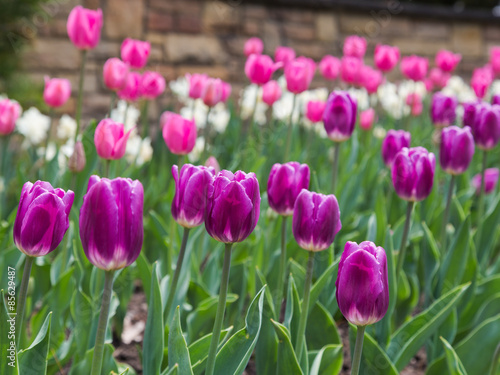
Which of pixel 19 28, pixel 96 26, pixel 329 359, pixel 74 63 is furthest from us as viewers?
pixel 74 63

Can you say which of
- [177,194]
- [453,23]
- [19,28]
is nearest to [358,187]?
[177,194]

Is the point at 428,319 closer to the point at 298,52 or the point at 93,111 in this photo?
the point at 93,111

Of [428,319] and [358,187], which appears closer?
[428,319]

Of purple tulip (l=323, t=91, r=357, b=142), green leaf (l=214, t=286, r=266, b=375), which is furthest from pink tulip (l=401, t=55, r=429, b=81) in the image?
green leaf (l=214, t=286, r=266, b=375)

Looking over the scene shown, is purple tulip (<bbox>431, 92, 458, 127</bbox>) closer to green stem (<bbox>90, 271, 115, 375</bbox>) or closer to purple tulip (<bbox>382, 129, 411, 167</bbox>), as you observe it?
purple tulip (<bbox>382, 129, 411, 167</bbox>)

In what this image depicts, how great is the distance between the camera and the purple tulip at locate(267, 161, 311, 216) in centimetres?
125

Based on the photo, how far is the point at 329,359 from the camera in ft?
4.45

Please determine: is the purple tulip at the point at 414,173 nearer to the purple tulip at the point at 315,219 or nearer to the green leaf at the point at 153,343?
the purple tulip at the point at 315,219

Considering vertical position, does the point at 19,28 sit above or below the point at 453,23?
below

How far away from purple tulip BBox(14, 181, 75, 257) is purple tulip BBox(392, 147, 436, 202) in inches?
30.2

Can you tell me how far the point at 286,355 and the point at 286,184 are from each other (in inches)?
13.2

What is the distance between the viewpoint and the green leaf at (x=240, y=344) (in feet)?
3.41

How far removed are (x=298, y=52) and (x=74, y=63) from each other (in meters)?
2.31

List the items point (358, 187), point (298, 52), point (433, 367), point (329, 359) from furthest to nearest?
point (298, 52), point (358, 187), point (433, 367), point (329, 359)
